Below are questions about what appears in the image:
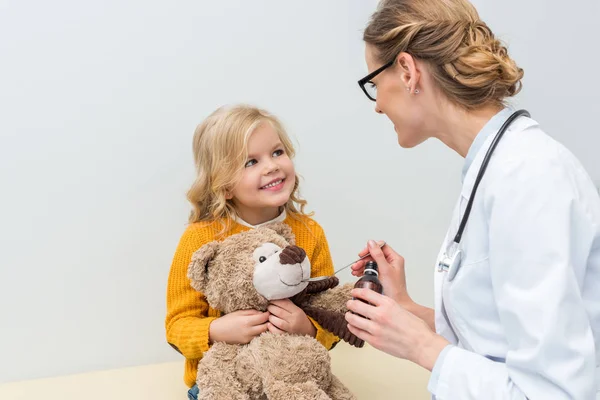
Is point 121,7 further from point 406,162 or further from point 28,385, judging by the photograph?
point 28,385

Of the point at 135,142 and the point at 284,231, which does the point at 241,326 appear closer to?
the point at 284,231

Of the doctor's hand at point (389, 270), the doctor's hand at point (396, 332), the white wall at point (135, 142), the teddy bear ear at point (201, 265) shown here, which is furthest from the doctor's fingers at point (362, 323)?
the white wall at point (135, 142)

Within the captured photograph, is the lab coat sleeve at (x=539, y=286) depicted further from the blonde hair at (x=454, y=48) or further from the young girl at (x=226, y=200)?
the young girl at (x=226, y=200)

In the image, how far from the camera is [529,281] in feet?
3.24

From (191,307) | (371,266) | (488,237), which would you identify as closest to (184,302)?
(191,307)

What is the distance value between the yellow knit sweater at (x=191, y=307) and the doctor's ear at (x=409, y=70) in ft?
2.17

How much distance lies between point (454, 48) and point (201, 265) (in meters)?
0.78

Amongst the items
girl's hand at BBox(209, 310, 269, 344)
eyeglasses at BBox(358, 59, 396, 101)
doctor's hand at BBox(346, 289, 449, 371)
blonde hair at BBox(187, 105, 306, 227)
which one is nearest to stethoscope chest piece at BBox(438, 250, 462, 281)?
doctor's hand at BBox(346, 289, 449, 371)

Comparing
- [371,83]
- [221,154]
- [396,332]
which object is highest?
[371,83]

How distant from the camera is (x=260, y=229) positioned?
5.24 feet

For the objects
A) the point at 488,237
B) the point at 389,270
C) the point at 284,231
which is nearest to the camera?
the point at 488,237

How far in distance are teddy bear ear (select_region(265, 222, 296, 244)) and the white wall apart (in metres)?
0.60

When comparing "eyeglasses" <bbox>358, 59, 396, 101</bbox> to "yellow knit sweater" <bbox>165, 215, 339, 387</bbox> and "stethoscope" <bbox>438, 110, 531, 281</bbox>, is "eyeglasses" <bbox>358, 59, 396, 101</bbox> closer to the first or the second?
"stethoscope" <bbox>438, 110, 531, 281</bbox>

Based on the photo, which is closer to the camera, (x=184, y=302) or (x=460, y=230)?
(x=460, y=230)
